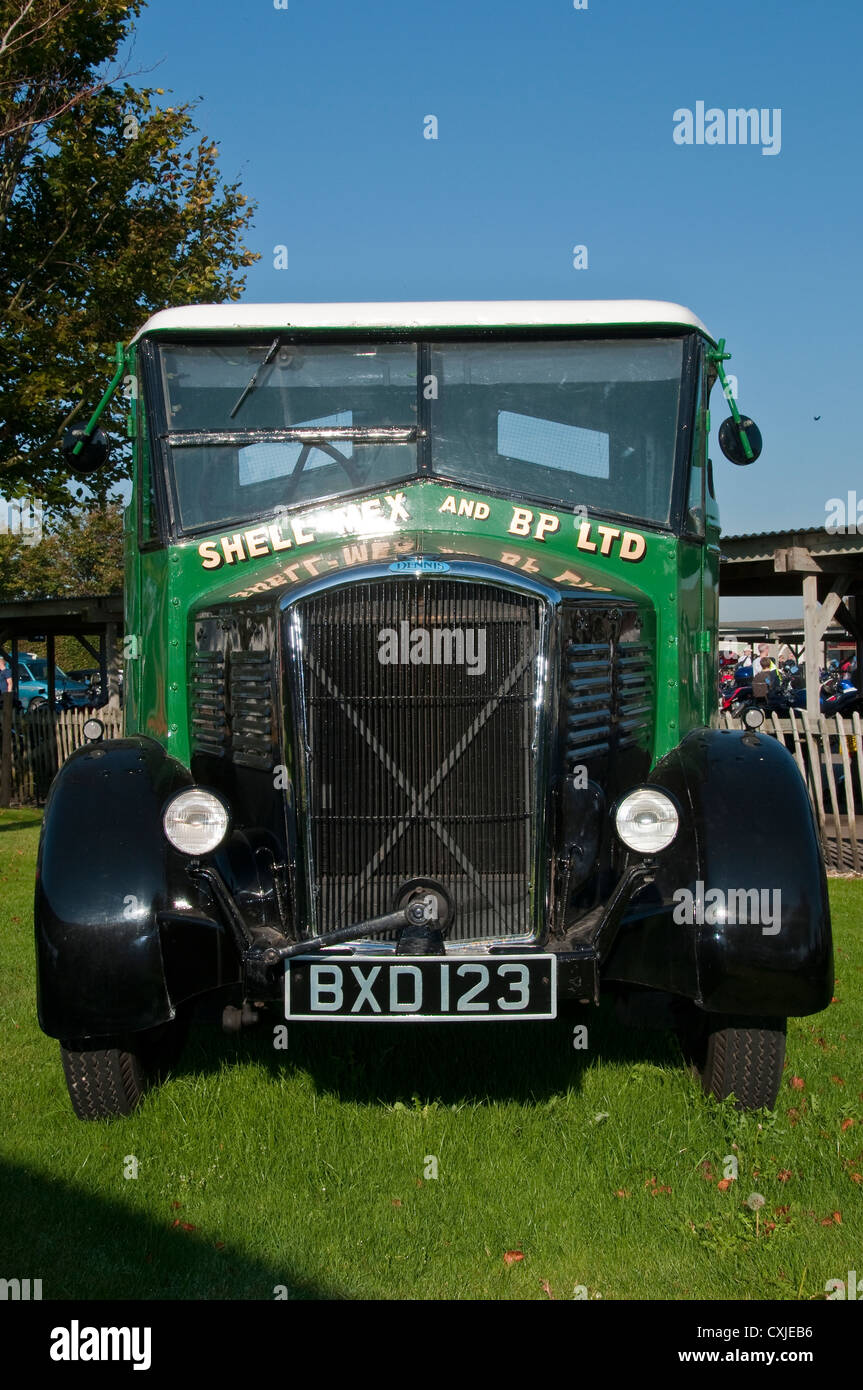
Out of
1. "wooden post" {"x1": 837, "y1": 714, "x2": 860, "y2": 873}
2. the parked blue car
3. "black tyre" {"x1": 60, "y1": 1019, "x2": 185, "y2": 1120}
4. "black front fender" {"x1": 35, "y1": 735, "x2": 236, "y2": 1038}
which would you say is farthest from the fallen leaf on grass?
the parked blue car

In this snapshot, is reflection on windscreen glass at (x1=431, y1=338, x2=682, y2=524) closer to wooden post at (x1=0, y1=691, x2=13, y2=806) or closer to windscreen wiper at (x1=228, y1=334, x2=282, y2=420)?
windscreen wiper at (x1=228, y1=334, x2=282, y2=420)

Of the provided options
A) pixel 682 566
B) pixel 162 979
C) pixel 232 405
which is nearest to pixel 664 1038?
pixel 682 566

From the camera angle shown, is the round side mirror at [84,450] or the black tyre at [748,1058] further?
the round side mirror at [84,450]

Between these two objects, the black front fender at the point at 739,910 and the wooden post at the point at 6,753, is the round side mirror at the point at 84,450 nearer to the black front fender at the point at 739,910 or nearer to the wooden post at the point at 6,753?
the black front fender at the point at 739,910

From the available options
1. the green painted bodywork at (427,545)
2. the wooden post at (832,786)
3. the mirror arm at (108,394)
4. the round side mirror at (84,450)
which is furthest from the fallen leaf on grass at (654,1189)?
the wooden post at (832,786)

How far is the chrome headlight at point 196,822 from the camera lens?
4031 millimetres

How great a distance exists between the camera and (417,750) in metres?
4.12

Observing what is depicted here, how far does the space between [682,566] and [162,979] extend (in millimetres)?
2648

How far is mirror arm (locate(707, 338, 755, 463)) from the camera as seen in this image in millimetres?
5312

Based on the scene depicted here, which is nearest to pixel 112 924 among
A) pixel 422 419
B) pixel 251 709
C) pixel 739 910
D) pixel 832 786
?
pixel 251 709

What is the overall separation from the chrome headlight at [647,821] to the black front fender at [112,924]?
1.34 metres

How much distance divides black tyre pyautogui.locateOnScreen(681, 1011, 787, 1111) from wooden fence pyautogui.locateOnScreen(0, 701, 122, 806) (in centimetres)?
1187

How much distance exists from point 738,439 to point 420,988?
290cm

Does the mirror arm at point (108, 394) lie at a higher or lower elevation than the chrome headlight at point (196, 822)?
higher
